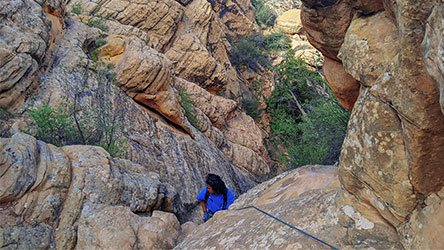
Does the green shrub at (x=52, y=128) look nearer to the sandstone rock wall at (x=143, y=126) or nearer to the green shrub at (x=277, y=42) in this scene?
the sandstone rock wall at (x=143, y=126)

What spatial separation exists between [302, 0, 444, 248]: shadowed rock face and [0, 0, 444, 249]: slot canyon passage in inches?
0.4

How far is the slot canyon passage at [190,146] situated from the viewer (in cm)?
242

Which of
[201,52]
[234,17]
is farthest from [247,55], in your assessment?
[201,52]

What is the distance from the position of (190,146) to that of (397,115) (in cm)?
853

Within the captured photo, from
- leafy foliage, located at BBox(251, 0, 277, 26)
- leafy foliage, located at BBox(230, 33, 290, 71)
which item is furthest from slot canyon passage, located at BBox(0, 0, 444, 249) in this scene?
leafy foliage, located at BBox(251, 0, 277, 26)

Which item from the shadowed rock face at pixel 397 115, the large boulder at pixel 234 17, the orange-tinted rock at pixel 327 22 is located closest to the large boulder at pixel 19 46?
the orange-tinted rock at pixel 327 22

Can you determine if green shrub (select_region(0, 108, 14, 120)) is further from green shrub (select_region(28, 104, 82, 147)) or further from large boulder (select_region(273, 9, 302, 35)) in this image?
large boulder (select_region(273, 9, 302, 35))

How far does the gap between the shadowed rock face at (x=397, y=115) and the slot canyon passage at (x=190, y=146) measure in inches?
0.4

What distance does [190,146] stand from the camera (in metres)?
10.6

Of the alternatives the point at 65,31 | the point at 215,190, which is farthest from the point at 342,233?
the point at 65,31

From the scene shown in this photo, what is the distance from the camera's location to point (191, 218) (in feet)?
25.0

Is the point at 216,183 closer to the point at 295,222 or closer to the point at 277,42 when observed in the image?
the point at 295,222

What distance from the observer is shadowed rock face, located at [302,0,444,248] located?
2197mm

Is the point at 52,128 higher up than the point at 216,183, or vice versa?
the point at 52,128
